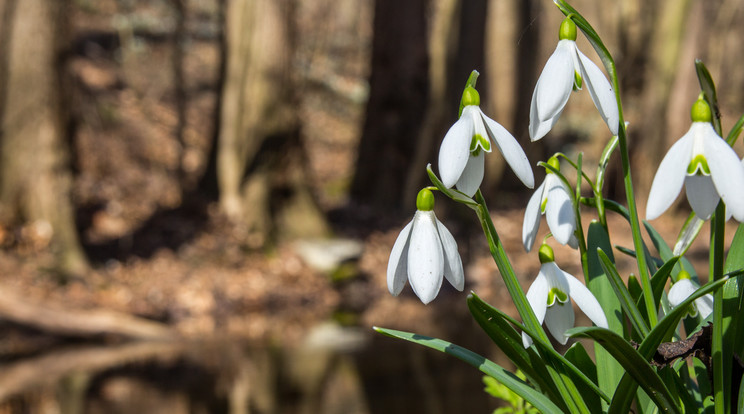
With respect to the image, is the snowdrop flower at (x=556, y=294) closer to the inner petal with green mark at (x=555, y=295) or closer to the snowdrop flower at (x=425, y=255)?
the inner petal with green mark at (x=555, y=295)

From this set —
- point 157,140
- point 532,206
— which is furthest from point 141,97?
point 532,206

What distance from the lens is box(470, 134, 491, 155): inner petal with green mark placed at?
1.30 m

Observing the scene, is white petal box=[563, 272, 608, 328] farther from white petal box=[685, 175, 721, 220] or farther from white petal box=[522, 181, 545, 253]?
white petal box=[685, 175, 721, 220]

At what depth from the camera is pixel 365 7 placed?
23.5 meters

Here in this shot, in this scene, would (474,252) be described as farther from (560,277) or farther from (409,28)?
(560,277)

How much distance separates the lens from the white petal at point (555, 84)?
128cm

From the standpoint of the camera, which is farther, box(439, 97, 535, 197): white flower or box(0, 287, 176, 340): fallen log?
box(0, 287, 176, 340): fallen log

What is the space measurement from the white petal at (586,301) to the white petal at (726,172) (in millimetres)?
338

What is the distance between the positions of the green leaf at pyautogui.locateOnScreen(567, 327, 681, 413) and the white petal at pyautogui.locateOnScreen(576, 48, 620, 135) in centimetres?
35

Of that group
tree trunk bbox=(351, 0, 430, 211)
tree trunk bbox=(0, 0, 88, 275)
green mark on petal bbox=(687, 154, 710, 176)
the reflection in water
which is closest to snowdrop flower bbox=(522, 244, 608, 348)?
green mark on petal bbox=(687, 154, 710, 176)

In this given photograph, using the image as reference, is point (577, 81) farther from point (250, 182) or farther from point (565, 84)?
point (250, 182)

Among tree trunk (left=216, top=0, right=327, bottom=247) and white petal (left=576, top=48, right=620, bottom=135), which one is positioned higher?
white petal (left=576, top=48, right=620, bottom=135)

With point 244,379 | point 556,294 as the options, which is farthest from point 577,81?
point 244,379

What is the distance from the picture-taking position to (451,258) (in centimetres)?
134
